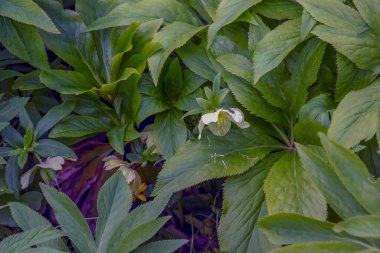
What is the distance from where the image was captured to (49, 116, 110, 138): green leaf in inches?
52.6

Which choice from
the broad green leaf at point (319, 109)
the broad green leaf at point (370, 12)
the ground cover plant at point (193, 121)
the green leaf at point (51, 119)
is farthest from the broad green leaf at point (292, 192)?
the green leaf at point (51, 119)

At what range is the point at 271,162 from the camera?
1243mm

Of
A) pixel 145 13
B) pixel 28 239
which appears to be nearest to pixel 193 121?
pixel 145 13

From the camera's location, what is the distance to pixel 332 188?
98 centimetres

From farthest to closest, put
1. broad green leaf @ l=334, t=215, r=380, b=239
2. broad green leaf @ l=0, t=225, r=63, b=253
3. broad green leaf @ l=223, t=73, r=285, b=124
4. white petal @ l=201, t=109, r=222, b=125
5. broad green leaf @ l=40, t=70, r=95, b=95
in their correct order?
broad green leaf @ l=40, t=70, r=95, b=95, broad green leaf @ l=223, t=73, r=285, b=124, white petal @ l=201, t=109, r=222, b=125, broad green leaf @ l=0, t=225, r=63, b=253, broad green leaf @ l=334, t=215, r=380, b=239

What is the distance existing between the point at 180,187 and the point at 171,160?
0.08m

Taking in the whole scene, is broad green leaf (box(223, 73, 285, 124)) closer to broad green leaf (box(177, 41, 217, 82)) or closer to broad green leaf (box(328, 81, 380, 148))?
broad green leaf (box(177, 41, 217, 82))

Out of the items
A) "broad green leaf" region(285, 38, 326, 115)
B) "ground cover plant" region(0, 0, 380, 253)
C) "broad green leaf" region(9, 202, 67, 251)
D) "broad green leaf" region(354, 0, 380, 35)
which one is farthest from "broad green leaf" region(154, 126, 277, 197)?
"broad green leaf" region(354, 0, 380, 35)

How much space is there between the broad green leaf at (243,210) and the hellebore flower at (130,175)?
23cm

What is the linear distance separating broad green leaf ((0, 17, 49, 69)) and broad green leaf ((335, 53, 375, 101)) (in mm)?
702

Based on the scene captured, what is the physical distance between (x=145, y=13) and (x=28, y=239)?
2.11ft

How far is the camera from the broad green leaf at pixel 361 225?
878 millimetres

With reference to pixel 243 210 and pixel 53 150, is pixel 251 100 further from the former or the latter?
pixel 53 150

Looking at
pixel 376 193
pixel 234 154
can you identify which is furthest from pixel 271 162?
pixel 376 193
